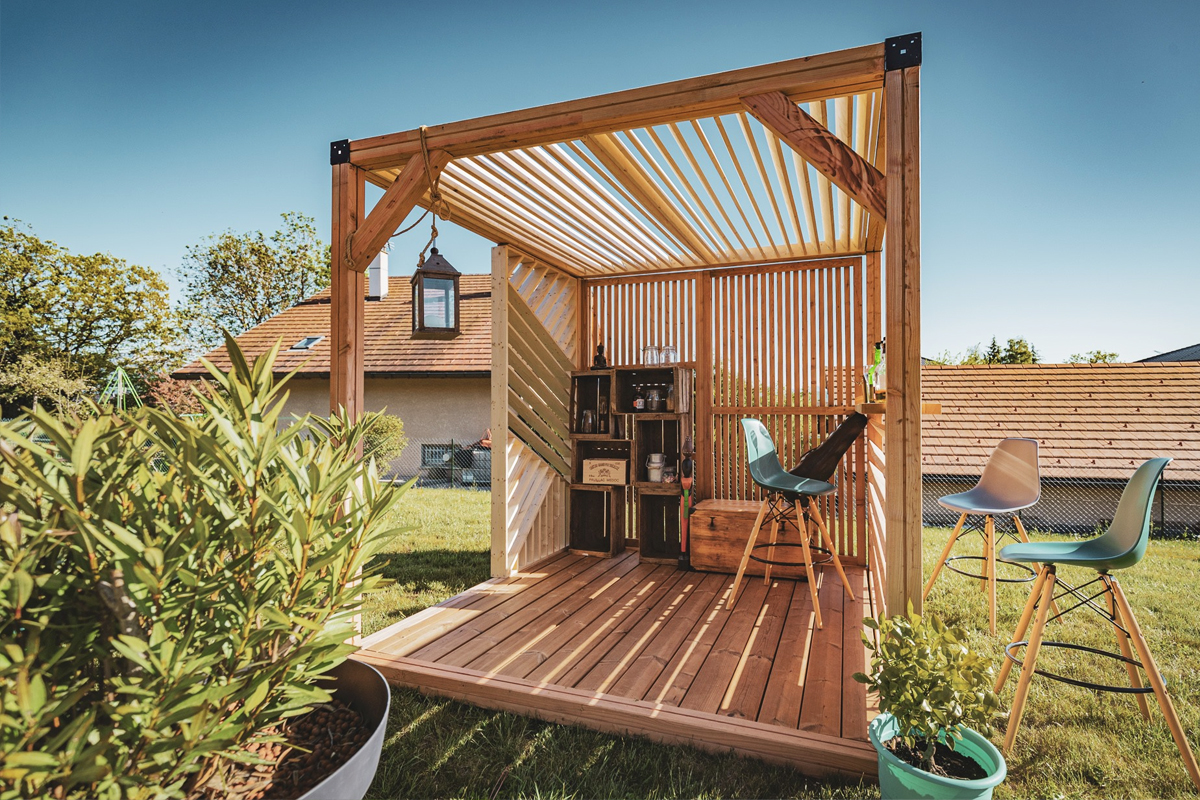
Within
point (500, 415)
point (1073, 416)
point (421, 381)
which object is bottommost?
point (1073, 416)

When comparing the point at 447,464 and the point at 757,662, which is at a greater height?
the point at 447,464

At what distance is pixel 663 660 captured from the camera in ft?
9.57

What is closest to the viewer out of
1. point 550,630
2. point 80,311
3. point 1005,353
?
point 550,630

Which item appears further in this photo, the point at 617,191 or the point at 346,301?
the point at 617,191

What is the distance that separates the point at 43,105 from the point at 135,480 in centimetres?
1524

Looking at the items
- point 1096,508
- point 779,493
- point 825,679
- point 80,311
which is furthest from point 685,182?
point 80,311

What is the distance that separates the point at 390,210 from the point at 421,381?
8876 millimetres

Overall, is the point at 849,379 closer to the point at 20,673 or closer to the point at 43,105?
the point at 20,673

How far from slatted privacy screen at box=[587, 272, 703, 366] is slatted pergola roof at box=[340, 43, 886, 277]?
75 centimetres

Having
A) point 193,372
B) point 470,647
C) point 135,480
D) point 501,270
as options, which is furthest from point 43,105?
point 135,480

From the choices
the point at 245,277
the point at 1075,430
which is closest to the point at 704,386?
the point at 1075,430

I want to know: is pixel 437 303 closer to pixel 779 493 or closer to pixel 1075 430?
pixel 779 493

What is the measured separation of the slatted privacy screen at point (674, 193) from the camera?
2.88m

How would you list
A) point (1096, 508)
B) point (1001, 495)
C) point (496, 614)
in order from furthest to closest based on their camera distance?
point (1096, 508) → point (496, 614) → point (1001, 495)
